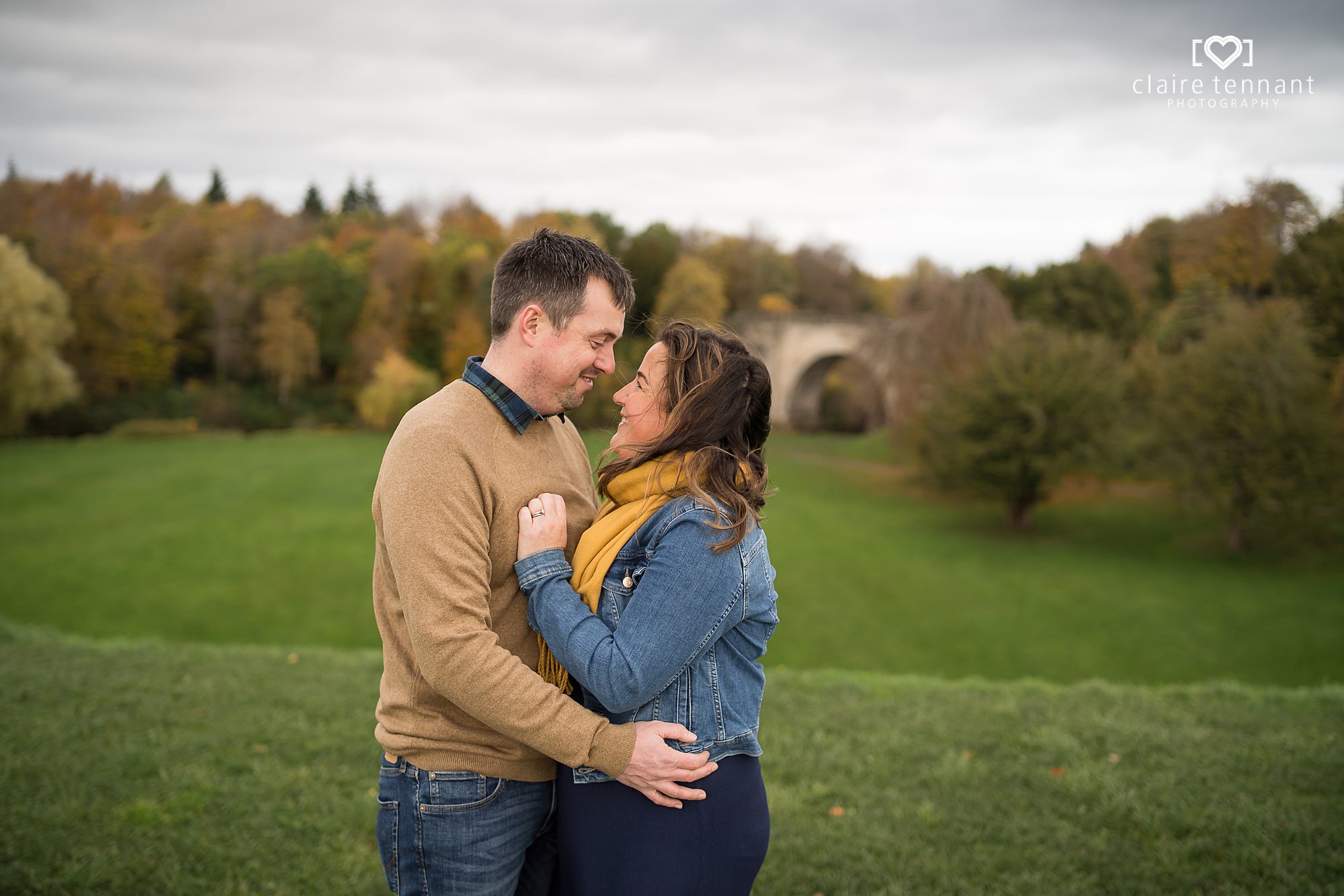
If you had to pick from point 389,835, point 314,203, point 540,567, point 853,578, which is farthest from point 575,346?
point 314,203

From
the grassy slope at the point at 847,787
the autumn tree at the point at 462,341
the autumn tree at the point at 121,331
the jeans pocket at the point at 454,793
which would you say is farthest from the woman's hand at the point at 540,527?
the autumn tree at the point at 121,331

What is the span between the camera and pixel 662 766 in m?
2.01

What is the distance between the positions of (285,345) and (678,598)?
144 ft

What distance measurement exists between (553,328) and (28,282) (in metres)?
37.5

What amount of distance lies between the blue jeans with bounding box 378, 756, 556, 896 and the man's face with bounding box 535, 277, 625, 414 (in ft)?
3.16

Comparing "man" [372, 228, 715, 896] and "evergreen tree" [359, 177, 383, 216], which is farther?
"evergreen tree" [359, 177, 383, 216]

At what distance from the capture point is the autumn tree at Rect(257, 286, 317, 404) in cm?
4147

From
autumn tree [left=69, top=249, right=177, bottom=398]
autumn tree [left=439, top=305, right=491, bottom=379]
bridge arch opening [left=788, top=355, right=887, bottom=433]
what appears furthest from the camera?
bridge arch opening [left=788, top=355, right=887, bottom=433]

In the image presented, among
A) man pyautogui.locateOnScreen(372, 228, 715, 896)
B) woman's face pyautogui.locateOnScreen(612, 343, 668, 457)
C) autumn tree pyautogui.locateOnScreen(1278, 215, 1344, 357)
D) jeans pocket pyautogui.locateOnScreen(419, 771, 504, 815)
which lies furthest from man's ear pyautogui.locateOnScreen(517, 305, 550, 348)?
autumn tree pyautogui.locateOnScreen(1278, 215, 1344, 357)

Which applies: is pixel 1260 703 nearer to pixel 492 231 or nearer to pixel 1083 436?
pixel 1083 436

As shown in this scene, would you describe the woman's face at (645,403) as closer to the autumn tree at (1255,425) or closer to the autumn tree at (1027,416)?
the autumn tree at (1027,416)

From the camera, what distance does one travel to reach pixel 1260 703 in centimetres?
623

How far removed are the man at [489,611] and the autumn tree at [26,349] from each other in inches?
1404

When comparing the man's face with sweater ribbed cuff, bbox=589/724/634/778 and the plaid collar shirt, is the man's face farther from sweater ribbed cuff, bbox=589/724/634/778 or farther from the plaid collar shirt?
sweater ribbed cuff, bbox=589/724/634/778
